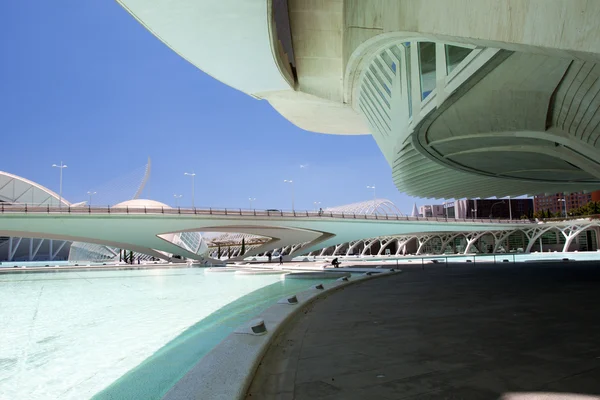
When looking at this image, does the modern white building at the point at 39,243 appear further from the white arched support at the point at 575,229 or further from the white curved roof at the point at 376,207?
the white arched support at the point at 575,229

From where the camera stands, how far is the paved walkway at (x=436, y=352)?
3295 millimetres

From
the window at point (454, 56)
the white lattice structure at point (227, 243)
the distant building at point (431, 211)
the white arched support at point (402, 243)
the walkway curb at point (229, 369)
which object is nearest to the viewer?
the walkway curb at point (229, 369)

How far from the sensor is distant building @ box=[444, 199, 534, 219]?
293 ft

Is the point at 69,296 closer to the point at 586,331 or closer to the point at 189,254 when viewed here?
the point at 586,331

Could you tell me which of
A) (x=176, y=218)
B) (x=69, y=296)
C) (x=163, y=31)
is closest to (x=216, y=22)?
(x=163, y=31)

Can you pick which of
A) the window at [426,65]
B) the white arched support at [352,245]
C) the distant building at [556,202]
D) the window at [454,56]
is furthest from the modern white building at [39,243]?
the distant building at [556,202]

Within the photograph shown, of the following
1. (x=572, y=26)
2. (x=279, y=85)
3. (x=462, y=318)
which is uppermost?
(x=279, y=85)

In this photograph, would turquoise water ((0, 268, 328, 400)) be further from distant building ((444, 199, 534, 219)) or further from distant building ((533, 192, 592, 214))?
distant building ((533, 192, 592, 214))

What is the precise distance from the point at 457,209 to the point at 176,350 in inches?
3598

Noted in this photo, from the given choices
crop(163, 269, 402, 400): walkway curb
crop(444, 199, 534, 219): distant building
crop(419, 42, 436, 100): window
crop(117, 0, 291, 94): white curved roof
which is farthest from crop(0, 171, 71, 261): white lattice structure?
crop(444, 199, 534, 219): distant building

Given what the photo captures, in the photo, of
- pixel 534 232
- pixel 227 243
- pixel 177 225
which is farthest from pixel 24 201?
pixel 534 232

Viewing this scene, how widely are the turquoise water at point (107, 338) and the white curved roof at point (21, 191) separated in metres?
51.8

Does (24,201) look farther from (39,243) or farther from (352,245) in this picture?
(352,245)

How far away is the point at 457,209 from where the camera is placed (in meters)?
90.9
